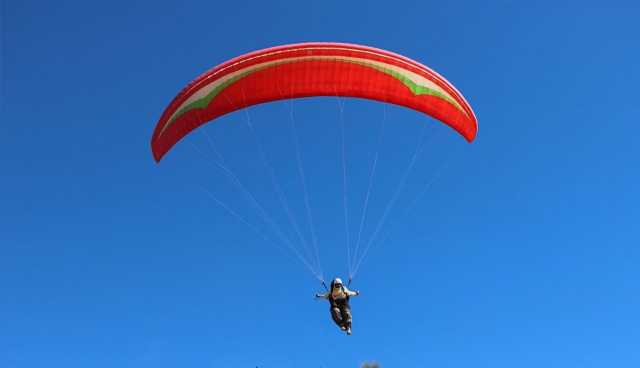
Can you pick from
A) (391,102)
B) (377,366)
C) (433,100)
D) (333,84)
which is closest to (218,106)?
(333,84)

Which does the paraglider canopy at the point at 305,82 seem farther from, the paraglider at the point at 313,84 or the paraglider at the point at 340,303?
the paraglider at the point at 340,303

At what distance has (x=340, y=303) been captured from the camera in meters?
18.2

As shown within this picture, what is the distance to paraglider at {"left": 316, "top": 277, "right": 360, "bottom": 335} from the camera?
1814cm

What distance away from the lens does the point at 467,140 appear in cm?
2059

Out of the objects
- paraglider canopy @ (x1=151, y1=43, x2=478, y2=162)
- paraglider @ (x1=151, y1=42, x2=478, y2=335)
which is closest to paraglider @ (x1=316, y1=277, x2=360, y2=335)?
paraglider @ (x1=151, y1=42, x2=478, y2=335)

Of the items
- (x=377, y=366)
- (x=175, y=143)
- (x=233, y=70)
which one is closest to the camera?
(x=233, y=70)

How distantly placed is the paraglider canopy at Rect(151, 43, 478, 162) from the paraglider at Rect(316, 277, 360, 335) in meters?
5.26

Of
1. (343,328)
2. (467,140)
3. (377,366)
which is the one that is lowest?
(343,328)

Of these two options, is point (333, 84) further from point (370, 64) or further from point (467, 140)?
point (467, 140)

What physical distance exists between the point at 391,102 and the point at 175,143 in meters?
6.27

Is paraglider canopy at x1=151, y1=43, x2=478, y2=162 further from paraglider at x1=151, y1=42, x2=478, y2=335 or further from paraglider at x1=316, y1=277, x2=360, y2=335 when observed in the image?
paraglider at x1=316, y1=277, x2=360, y2=335

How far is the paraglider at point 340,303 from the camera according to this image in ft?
59.5

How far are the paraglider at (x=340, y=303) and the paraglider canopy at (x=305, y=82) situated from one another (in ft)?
17.2

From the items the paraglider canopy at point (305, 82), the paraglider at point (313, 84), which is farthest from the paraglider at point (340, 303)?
the paraglider canopy at point (305, 82)
